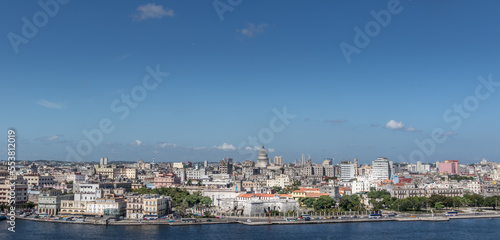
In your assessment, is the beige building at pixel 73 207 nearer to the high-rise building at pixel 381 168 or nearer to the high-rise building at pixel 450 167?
the high-rise building at pixel 381 168

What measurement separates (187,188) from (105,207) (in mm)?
13992

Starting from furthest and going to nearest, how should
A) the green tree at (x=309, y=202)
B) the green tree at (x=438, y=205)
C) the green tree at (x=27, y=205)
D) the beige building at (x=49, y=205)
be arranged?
the green tree at (x=438, y=205) → the green tree at (x=309, y=202) → the green tree at (x=27, y=205) → the beige building at (x=49, y=205)

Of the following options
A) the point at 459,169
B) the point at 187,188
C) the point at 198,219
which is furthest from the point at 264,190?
the point at 459,169

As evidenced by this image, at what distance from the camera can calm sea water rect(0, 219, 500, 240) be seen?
24000 mm

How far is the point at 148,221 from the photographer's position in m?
28.3

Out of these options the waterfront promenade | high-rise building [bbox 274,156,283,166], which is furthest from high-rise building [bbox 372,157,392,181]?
high-rise building [bbox 274,156,283,166]

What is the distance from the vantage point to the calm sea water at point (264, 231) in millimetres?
24000

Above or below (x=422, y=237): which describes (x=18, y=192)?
above

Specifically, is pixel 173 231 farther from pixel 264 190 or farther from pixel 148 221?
pixel 264 190

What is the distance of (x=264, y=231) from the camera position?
85.8 feet

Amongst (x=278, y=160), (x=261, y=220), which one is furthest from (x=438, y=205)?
(x=278, y=160)

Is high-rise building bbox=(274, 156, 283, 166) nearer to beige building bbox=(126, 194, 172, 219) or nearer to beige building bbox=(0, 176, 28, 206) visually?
beige building bbox=(0, 176, 28, 206)

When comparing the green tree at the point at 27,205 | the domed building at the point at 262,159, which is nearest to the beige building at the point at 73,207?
the green tree at the point at 27,205

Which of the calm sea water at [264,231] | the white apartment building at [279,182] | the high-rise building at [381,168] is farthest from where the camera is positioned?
the high-rise building at [381,168]
